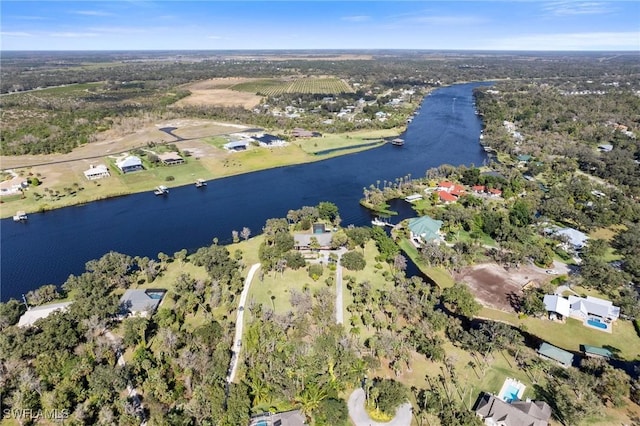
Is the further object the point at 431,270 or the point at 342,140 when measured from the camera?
the point at 342,140

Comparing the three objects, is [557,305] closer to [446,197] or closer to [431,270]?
[431,270]

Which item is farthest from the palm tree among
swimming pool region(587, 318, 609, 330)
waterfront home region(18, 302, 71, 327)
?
swimming pool region(587, 318, 609, 330)

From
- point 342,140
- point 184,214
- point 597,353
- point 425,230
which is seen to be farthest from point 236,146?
point 597,353

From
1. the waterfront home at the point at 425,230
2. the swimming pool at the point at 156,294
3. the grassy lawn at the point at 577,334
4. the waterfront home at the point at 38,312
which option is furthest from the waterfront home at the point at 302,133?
the grassy lawn at the point at 577,334

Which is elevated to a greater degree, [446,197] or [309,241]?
[309,241]

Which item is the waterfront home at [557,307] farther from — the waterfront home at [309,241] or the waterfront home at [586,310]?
the waterfront home at [309,241]

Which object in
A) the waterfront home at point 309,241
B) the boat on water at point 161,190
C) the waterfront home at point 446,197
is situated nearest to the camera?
the waterfront home at point 309,241

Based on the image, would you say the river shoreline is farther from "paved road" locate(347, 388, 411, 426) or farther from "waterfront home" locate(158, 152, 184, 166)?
"paved road" locate(347, 388, 411, 426)
